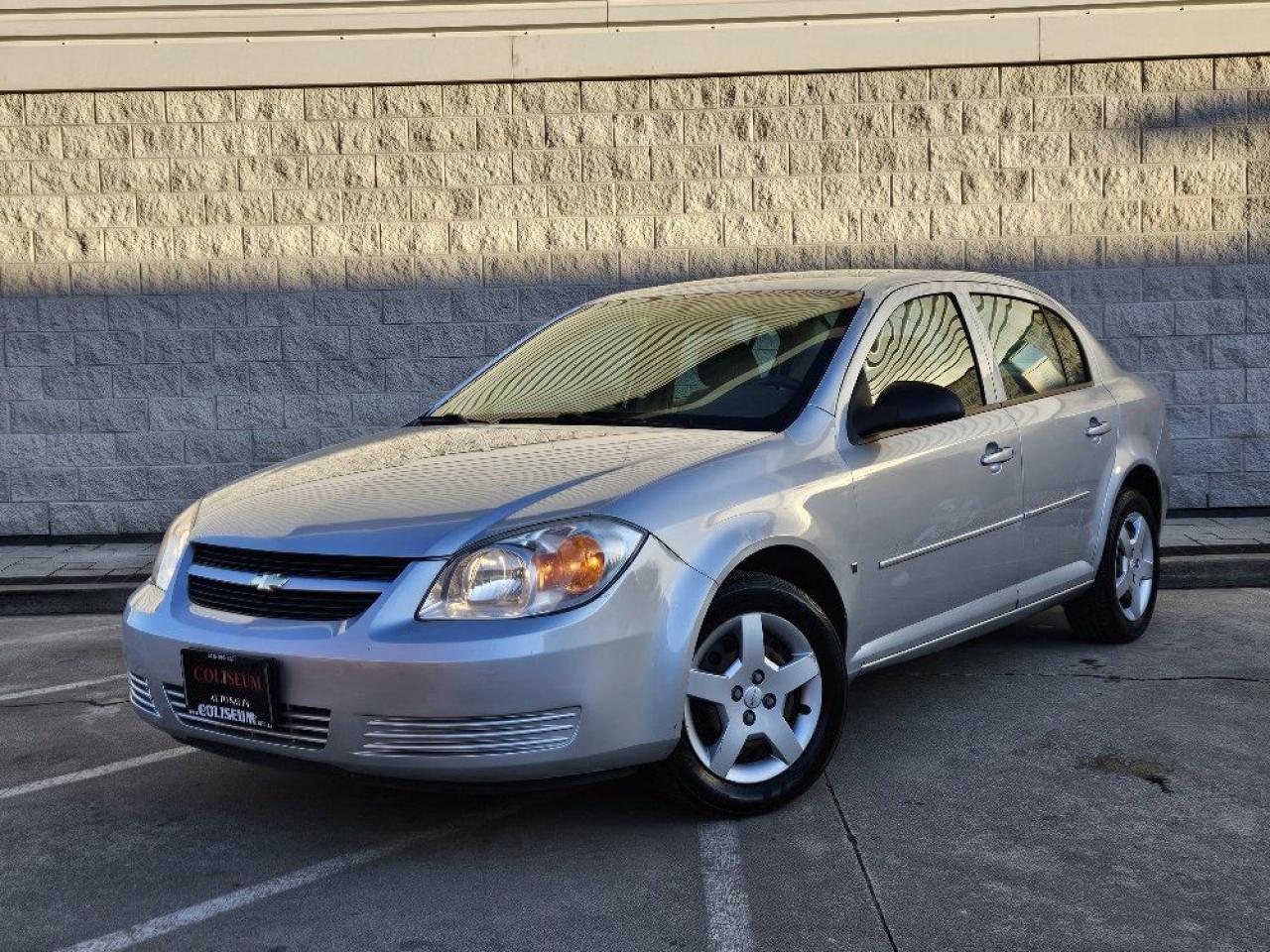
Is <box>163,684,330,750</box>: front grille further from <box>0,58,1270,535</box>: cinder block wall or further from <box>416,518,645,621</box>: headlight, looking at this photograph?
<box>0,58,1270,535</box>: cinder block wall

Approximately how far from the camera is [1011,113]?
31.3 feet

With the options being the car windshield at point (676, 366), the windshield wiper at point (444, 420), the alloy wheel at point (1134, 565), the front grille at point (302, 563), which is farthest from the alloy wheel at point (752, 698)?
the alloy wheel at point (1134, 565)

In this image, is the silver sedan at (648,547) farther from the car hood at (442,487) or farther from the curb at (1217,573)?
the curb at (1217,573)

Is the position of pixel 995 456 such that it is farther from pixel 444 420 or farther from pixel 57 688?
pixel 57 688

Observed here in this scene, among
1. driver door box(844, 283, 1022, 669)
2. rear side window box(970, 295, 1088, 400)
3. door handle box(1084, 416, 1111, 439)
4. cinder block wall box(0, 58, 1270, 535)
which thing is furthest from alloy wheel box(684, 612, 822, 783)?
cinder block wall box(0, 58, 1270, 535)

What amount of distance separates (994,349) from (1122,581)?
1354 mm

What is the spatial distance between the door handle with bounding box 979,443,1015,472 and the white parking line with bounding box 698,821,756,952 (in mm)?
1675

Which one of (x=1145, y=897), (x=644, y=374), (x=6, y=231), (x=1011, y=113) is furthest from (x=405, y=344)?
(x=1145, y=897)

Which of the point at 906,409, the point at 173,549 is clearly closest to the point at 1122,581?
the point at 906,409

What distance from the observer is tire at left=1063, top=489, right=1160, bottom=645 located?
6.27 meters

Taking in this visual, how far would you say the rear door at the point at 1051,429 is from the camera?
563 cm

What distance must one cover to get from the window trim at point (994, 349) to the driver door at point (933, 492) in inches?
2.1

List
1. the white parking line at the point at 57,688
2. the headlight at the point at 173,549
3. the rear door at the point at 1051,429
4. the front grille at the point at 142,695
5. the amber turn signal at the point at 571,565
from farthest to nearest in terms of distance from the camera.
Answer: the white parking line at the point at 57,688
the rear door at the point at 1051,429
the headlight at the point at 173,549
the front grille at the point at 142,695
the amber turn signal at the point at 571,565

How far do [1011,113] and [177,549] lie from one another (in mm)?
6646
